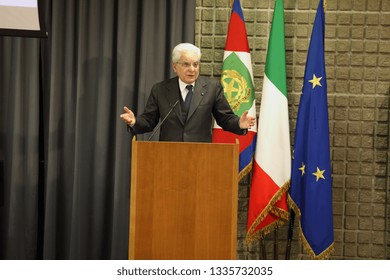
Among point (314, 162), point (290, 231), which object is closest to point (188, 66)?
point (314, 162)

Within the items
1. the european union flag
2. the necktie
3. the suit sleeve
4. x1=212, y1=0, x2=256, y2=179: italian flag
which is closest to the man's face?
the necktie

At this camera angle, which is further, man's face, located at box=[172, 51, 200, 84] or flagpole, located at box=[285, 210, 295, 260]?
flagpole, located at box=[285, 210, 295, 260]

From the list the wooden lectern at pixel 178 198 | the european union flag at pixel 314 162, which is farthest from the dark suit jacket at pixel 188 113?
the european union flag at pixel 314 162

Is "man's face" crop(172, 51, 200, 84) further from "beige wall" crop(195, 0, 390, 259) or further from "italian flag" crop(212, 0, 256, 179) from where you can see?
"beige wall" crop(195, 0, 390, 259)

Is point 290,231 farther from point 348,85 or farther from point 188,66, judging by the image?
point 188,66

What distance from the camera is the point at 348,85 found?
4.23 m

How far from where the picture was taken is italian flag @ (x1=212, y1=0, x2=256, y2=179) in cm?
397

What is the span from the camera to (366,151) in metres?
4.24

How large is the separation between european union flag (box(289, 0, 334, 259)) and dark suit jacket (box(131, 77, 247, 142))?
68 centimetres

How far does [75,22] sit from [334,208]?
2389 mm

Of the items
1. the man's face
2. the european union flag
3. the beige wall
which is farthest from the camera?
the beige wall

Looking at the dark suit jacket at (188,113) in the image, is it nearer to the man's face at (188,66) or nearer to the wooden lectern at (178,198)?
the man's face at (188,66)
